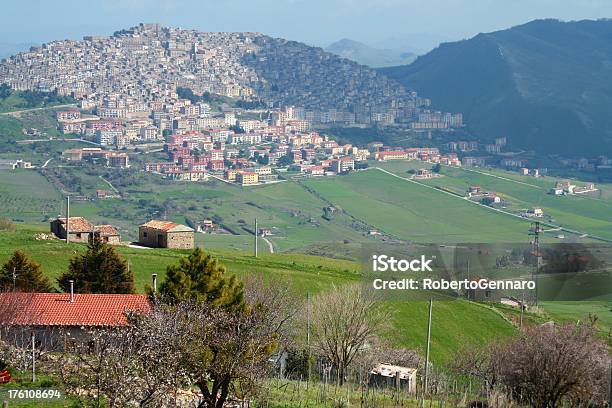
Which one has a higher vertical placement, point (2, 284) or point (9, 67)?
point (9, 67)

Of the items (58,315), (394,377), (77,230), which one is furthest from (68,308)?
(77,230)

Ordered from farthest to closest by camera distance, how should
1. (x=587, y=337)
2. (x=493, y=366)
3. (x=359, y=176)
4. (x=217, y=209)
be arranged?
(x=359, y=176)
(x=217, y=209)
(x=493, y=366)
(x=587, y=337)

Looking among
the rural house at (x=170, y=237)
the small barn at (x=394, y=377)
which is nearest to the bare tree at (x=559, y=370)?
the small barn at (x=394, y=377)

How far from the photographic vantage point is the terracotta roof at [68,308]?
19250 millimetres

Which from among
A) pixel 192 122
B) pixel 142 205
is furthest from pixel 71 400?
pixel 192 122

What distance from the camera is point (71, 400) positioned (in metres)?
14.8

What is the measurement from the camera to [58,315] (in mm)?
20484

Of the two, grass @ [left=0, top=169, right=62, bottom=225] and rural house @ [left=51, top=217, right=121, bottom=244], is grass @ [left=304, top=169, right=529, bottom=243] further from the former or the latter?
rural house @ [left=51, top=217, right=121, bottom=244]

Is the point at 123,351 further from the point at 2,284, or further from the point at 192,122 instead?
the point at 192,122

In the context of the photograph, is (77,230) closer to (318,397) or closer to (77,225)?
(77,225)

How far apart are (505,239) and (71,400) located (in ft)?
292

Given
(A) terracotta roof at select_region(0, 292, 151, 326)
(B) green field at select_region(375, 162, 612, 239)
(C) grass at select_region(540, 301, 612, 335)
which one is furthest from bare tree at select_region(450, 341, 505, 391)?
(B) green field at select_region(375, 162, 612, 239)

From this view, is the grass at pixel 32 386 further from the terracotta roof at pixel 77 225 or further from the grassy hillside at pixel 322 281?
the terracotta roof at pixel 77 225

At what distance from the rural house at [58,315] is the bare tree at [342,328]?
14.1 feet
